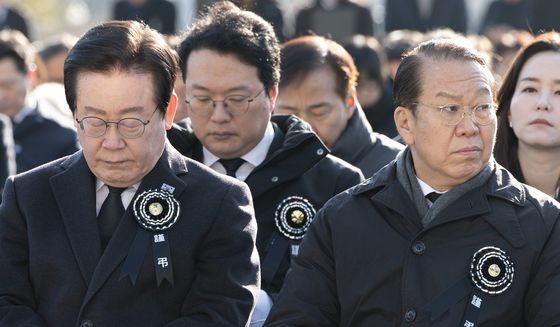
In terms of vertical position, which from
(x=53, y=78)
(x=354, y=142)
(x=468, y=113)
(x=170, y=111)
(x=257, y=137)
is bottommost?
(x=354, y=142)

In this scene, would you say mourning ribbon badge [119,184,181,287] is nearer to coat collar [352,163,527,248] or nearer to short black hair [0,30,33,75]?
coat collar [352,163,527,248]

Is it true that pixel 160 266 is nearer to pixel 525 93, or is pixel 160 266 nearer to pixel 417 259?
pixel 417 259

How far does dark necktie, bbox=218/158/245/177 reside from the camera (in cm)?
582

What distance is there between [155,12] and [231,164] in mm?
8711

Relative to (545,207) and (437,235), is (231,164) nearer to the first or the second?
(437,235)

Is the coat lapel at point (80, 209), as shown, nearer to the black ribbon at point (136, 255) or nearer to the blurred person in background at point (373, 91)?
the black ribbon at point (136, 255)

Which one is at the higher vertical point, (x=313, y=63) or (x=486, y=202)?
(x=313, y=63)

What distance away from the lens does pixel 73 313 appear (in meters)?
4.52

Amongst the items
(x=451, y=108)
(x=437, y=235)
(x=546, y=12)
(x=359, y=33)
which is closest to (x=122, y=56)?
(x=451, y=108)

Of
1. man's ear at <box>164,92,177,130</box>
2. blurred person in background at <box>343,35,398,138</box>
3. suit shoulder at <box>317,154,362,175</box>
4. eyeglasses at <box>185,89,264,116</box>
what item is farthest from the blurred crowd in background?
man's ear at <box>164,92,177,130</box>

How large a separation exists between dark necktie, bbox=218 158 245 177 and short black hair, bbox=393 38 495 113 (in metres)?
1.33

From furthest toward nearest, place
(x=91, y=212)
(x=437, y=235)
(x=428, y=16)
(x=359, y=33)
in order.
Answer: (x=428, y=16) < (x=359, y=33) < (x=91, y=212) < (x=437, y=235)

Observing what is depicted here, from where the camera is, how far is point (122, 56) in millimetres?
4539

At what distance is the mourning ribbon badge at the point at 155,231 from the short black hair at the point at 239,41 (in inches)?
57.0
